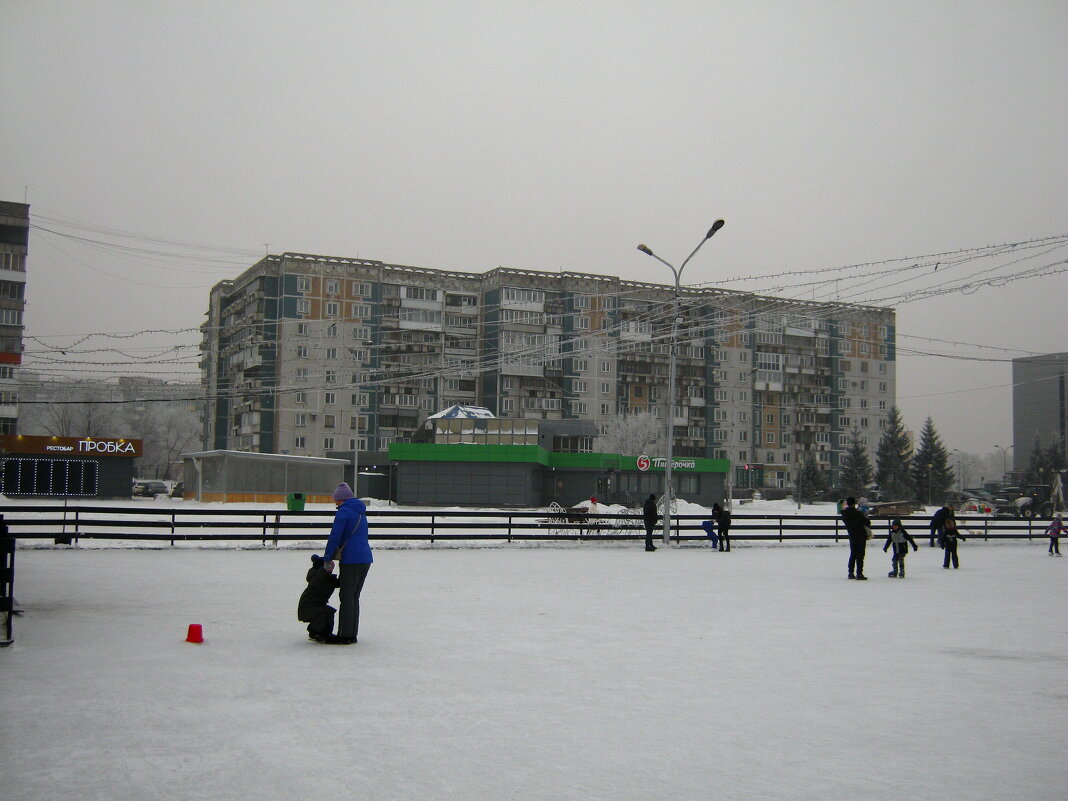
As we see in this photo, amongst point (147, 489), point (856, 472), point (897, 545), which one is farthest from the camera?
point (856, 472)

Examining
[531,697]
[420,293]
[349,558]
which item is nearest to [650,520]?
[349,558]

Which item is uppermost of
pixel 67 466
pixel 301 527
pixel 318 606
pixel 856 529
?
pixel 67 466

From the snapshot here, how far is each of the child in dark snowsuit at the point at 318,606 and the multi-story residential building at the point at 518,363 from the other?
66.0 metres

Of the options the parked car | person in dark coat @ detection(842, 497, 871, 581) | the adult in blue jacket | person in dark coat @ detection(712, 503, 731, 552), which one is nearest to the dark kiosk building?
the parked car

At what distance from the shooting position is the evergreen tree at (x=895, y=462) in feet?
307

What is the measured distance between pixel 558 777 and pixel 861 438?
11081 cm

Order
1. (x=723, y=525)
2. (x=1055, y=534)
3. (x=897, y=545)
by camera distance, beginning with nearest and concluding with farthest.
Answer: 1. (x=897, y=545)
2. (x=723, y=525)
3. (x=1055, y=534)

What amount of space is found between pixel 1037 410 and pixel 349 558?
153m

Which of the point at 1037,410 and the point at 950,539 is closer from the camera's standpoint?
the point at 950,539

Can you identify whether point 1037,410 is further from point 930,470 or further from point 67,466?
point 67,466

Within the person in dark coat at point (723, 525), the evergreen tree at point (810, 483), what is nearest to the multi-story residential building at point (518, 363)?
the evergreen tree at point (810, 483)

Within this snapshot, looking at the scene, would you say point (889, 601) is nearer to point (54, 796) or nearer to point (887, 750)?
point (887, 750)

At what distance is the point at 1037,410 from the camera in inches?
5556

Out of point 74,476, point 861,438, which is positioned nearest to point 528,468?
point 74,476
